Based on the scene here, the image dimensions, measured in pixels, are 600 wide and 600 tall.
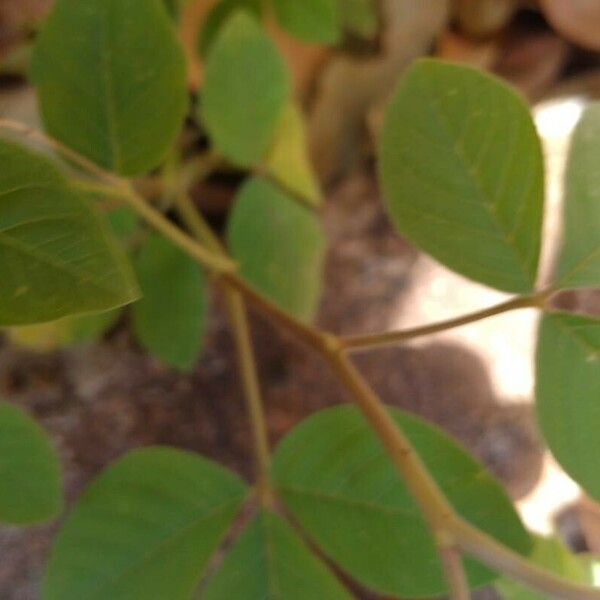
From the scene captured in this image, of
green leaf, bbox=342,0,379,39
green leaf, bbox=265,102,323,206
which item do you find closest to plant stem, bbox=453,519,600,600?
green leaf, bbox=265,102,323,206

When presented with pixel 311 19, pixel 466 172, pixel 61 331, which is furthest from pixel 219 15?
pixel 466 172

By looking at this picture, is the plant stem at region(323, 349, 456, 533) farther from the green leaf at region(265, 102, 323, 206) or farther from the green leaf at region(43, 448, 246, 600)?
the green leaf at region(265, 102, 323, 206)

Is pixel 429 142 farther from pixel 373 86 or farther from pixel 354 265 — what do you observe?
pixel 373 86

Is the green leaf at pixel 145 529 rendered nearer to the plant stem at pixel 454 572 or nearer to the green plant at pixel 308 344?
the green plant at pixel 308 344

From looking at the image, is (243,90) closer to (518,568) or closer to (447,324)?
(447,324)

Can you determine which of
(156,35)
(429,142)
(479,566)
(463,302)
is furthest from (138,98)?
(463,302)

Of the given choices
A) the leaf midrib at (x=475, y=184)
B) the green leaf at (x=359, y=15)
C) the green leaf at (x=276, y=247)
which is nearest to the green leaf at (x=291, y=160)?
the green leaf at (x=276, y=247)
